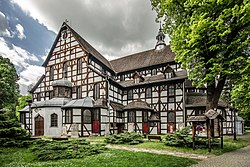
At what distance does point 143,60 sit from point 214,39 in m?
19.9

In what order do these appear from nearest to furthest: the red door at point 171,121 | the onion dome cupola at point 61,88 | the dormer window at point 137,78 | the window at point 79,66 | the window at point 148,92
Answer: the red door at point 171,121
the onion dome cupola at point 61,88
the window at point 148,92
the window at point 79,66
the dormer window at point 137,78

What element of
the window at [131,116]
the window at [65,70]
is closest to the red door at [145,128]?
the window at [131,116]

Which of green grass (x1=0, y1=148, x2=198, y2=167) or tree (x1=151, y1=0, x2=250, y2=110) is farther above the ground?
tree (x1=151, y1=0, x2=250, y2=110)

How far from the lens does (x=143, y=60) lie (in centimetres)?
3275

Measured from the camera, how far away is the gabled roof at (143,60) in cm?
3029

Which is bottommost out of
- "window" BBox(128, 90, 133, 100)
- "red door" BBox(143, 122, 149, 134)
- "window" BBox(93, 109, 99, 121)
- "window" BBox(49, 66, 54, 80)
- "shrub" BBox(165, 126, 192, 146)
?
"red door" BBox(143, 122, 149, 134)

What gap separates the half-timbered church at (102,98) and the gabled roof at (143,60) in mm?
206

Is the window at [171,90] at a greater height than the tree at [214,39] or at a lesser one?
lesser

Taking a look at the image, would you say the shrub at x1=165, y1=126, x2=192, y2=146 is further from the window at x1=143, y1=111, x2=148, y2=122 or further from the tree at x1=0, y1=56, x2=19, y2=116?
the tree at x1=0, y1=56, x2=19, y2=116

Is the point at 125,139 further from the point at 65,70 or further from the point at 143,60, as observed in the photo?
the point at 143,60

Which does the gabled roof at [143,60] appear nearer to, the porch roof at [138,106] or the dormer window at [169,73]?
the dormer window at [169,73]

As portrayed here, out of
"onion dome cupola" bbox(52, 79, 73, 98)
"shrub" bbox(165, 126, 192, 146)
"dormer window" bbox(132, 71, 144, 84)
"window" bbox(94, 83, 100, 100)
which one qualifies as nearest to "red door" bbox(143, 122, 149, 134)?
"dormer window" bbox(132, 71, 144, 84)

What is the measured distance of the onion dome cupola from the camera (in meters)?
26.8

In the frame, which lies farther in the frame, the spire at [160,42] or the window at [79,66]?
the spire at [160,42]
